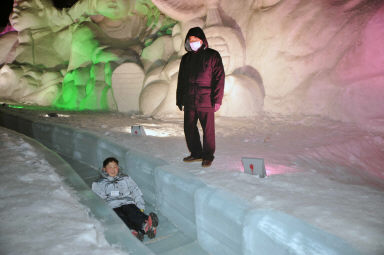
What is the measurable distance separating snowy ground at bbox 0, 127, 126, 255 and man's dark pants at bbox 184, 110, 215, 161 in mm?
1312

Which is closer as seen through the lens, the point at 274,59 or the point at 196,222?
the point at 196,222

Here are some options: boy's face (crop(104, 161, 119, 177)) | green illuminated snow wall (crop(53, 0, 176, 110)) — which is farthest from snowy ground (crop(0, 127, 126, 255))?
green illuminated snow wall (crop(53, 0, 176, 110))

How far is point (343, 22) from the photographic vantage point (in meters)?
5.53

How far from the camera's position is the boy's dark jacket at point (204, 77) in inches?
115

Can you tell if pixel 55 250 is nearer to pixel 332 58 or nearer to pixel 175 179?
pixel 175 179

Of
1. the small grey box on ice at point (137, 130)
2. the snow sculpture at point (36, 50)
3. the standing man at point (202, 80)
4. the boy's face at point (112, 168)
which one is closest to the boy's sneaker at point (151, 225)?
the boy's face at point (112, 168)

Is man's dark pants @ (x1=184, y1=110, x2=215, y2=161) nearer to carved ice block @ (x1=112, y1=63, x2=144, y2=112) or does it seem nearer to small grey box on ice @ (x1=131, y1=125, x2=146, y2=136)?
small grey box on ice @ (x1=131, y1=125, x2=146, y2=136)

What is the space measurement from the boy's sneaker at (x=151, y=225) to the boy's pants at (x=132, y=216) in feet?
0.17

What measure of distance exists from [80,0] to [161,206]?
11322mm

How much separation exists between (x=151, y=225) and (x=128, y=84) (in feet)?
24.6

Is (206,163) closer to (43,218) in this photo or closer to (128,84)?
(43,218)

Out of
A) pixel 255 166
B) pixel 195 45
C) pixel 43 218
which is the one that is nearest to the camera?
pixel 43 218

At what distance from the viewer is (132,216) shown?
9.26ft

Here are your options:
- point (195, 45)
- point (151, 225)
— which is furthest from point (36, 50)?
point (151, 225)
